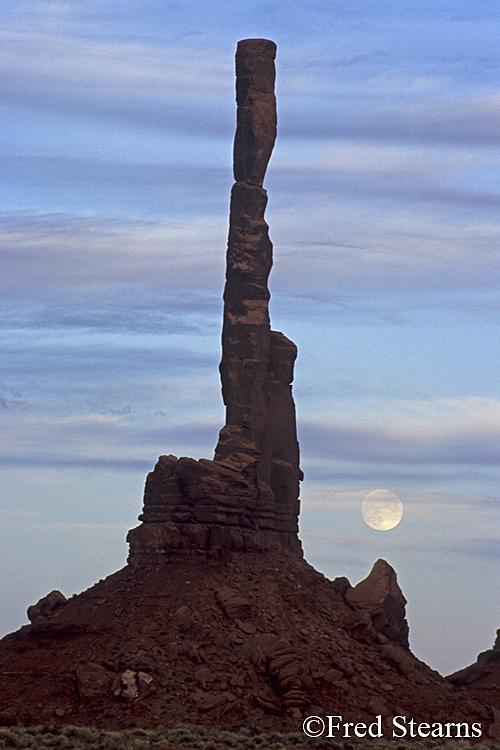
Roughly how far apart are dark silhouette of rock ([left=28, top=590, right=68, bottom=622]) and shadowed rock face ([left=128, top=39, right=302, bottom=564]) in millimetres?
5411

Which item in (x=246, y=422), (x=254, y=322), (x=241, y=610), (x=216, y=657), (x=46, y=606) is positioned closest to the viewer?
(x=216, y=657)

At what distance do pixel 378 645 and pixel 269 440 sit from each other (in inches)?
705

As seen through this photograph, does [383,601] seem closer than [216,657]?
No

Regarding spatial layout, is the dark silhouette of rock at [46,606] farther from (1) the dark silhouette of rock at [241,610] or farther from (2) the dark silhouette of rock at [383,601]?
(2) the dark silhouette of rock at [383,601]

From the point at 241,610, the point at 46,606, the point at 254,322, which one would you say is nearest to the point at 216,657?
the point at 241,610

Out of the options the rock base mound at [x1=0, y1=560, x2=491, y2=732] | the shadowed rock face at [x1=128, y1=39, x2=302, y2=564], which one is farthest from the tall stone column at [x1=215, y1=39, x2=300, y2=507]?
the rock base mound at [x1=0, y1=560, x2=491, y2=732]

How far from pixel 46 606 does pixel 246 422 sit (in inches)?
731

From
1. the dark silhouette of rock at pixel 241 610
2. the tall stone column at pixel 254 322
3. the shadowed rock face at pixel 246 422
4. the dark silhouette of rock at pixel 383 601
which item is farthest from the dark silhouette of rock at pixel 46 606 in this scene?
the dark silhouette of rock at pixel 383 601

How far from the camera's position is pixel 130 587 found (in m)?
90.1

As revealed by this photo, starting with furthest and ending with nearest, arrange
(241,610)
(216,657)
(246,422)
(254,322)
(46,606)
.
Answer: (254,322) < (246,422) < (46,606) < (241,610) < (216,657)

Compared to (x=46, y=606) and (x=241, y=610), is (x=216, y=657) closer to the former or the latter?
(x=241, y=610)

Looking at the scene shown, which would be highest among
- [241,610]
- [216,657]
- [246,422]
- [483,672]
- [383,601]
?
[246,422]

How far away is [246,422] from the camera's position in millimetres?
98625

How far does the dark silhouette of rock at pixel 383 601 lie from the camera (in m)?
93.4
